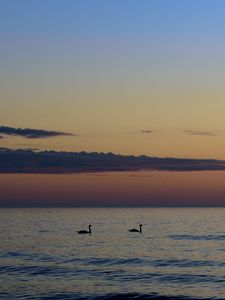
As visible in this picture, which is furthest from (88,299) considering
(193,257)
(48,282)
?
(193,257)

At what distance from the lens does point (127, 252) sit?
6656 cm

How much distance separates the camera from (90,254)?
2562 inches

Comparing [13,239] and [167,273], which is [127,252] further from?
[13,239]

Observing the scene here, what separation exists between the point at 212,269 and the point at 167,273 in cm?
441

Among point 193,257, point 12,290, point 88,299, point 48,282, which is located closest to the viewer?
point 88,299

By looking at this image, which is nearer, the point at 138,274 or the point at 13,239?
the point at 138,274

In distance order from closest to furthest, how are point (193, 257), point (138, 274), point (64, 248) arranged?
point (138, 274), point (193, 257), point (64, 248)

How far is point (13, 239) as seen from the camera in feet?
283

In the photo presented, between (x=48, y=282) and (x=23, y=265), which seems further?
(x=23, y=265)

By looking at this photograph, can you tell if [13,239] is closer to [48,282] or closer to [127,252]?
[127,252]

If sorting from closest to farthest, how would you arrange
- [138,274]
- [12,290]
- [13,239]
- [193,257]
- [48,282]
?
[12,290]
[48,282]
[138,274]
[193,257]
[13,239]

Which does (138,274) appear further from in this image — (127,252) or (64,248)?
(64,248)

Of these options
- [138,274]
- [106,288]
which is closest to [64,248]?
[138,274]

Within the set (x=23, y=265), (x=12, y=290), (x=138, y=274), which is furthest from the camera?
(x=23, y=265)
